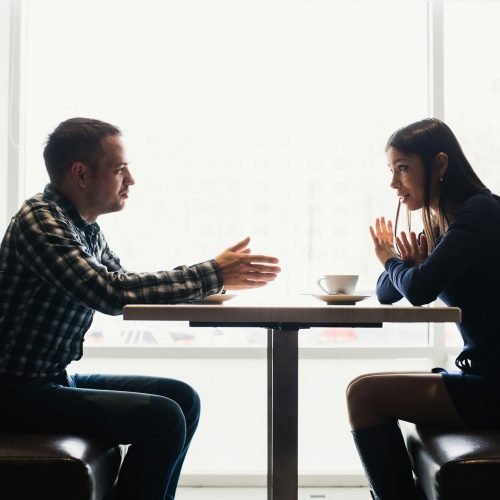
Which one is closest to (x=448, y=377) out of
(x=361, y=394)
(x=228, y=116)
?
A: (x=361, y=394)

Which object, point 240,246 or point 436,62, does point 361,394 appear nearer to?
point 240,246

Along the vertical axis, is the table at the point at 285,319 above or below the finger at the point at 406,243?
below

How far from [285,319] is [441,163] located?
721mm

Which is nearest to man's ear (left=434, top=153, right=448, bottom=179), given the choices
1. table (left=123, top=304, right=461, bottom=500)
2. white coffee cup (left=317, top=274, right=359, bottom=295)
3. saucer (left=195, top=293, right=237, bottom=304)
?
white coffee cup (left=317, top=274, right=359, bottom=295)

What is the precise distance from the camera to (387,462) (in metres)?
1.36

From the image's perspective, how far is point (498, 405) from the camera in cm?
136

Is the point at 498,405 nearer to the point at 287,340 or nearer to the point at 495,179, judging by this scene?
the point at 287,340

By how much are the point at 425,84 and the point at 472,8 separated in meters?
0.38

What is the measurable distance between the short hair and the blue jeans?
52 cm

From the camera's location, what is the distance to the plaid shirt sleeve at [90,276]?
1318 mm

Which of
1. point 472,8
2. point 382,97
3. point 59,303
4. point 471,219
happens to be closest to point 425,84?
point 382,97

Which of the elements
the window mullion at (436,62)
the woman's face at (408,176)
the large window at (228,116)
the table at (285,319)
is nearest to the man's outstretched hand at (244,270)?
the table at (285,319)

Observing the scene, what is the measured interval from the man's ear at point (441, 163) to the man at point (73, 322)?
1.85ft

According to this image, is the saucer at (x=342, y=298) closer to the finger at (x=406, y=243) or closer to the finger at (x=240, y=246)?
the finger at (x=240, y=246)
